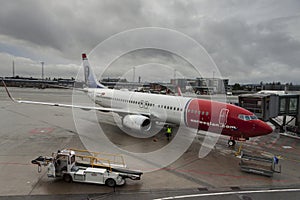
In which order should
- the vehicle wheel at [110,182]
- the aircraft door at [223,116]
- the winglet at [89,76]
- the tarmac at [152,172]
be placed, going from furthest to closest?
the winglet at [89,76], the aircraft door at [223,116], the vehicle wheel at [110,182], the tarmac at [152,172]

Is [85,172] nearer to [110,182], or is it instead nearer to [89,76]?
[110,182]

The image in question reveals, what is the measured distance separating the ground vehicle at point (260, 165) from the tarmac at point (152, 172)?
0.29m

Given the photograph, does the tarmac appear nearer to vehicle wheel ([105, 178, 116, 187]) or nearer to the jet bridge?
vehicle wheel ([105, 178, 116, 187])

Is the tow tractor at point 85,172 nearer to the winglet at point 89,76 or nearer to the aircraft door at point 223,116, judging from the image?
the aircraft door at point 223,116

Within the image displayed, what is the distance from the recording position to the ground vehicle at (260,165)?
→ 36.3 ft

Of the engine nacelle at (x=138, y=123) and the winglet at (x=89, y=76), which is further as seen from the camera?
the winglet at (x=89, y=76)

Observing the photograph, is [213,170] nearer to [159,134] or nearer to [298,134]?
[159,134]

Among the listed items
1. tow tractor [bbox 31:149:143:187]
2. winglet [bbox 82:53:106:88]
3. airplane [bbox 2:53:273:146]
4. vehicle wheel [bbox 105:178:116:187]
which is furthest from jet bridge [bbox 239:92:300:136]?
winglet [bbox 82:53:106:88]

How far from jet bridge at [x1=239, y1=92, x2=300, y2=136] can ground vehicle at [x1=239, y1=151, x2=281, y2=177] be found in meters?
7.58

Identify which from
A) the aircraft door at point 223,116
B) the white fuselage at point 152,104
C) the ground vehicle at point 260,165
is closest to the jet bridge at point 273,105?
the aircraft door at point 223,116

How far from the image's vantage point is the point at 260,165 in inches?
460

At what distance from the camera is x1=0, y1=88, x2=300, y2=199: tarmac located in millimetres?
8789

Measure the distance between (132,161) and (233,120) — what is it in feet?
25.6

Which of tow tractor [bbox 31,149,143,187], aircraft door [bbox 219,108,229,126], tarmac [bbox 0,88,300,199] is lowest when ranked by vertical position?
tarmac [bbox 0,88,300,199]
